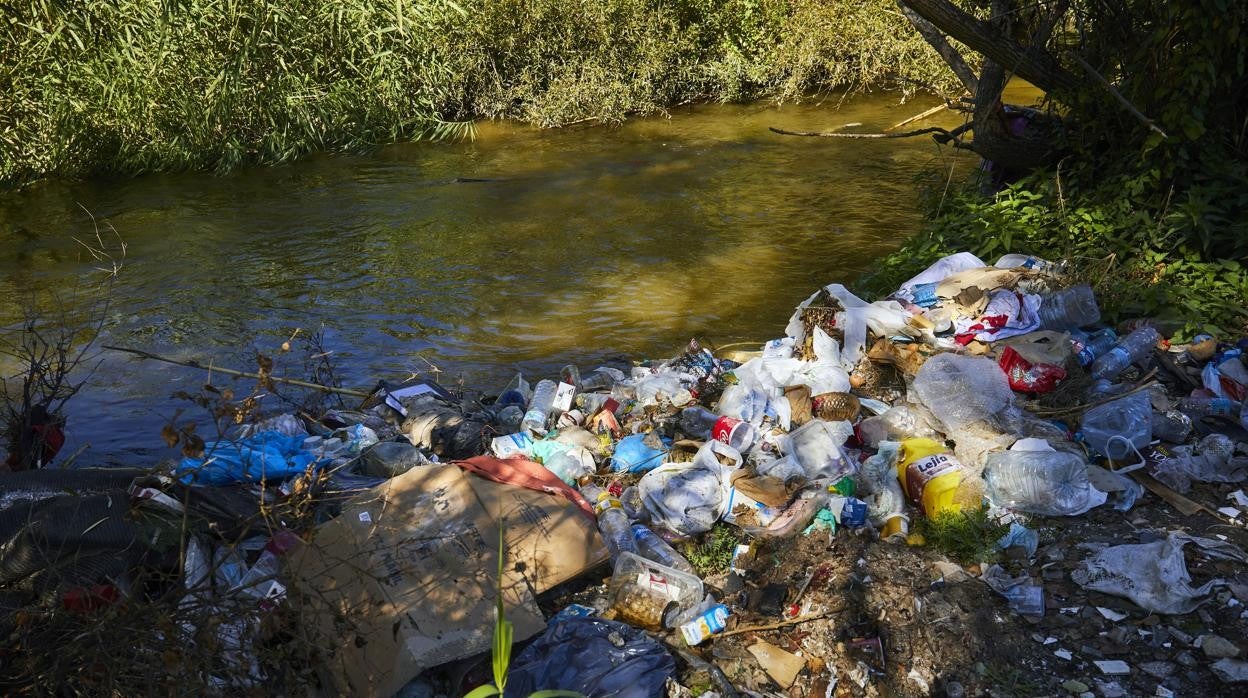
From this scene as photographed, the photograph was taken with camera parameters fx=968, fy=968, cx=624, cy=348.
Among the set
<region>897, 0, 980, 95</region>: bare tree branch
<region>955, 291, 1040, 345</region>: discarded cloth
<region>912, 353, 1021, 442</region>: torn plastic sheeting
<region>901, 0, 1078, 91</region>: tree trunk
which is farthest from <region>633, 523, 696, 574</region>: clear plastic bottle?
<region>897, 0, 980, 95</region>: bare tree branch

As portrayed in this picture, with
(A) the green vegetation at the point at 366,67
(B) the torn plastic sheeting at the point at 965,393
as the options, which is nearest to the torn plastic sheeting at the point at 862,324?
(B) the torn plastic sheeting at the point at 965,393

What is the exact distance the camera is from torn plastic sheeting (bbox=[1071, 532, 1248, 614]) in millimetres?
2887

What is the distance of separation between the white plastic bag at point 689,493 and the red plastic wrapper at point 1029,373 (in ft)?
4.33

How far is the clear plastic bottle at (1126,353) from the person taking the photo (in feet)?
13.8

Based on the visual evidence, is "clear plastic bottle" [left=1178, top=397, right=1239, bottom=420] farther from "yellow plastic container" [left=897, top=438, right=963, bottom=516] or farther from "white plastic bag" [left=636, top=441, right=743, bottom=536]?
"white plastic bag" [left=636, top=441, right=743, bottom=536]

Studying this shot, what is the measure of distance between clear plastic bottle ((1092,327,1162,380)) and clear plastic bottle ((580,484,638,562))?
2.14 metres

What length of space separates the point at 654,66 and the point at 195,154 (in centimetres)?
538

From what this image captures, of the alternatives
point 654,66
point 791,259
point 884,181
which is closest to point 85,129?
point 654,66

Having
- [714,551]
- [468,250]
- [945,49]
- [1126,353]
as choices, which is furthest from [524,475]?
[468,250]

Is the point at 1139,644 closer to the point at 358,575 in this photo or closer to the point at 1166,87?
the point at 358,575

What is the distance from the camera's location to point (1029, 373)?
13.7 ft

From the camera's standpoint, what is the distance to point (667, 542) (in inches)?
138

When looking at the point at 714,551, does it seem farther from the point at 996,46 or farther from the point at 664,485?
the point at 996,46

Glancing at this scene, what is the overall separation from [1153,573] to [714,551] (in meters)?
1.38
